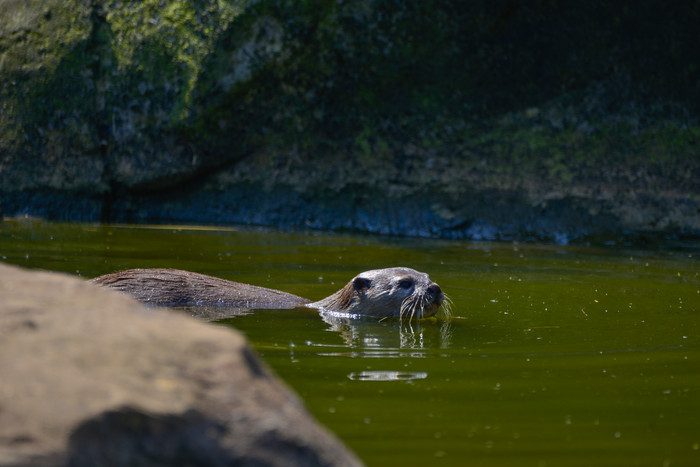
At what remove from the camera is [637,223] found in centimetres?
1152

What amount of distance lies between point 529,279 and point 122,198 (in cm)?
685

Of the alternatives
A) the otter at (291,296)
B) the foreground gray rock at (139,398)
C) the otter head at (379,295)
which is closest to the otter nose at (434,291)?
the otter at (291,296)

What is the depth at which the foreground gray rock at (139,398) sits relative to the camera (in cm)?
210

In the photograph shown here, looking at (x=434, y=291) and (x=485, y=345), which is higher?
(x=434, y=291)

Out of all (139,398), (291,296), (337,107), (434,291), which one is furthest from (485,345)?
(337,107)

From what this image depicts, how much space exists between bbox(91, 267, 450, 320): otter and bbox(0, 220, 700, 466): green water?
0.66ft

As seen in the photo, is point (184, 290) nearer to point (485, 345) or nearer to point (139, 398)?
point (485, 345)

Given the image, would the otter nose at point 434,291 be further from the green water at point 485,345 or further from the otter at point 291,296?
the green water at point 485,345

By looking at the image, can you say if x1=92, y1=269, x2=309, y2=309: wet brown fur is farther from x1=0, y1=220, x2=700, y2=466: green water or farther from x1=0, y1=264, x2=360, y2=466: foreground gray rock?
x1=0, y1=264, x2=360, y2=466: foreground gray rock

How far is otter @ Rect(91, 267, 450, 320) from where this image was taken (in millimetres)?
6547

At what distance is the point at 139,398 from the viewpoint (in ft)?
7.13

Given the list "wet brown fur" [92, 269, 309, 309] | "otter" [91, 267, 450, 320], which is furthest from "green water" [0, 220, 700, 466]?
"wet brown fur" [92, 269, 309, 309]

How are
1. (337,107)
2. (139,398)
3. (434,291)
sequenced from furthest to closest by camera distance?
(337,107) → (434,291) → (139,398)

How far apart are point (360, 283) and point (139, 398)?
4.80 metres
